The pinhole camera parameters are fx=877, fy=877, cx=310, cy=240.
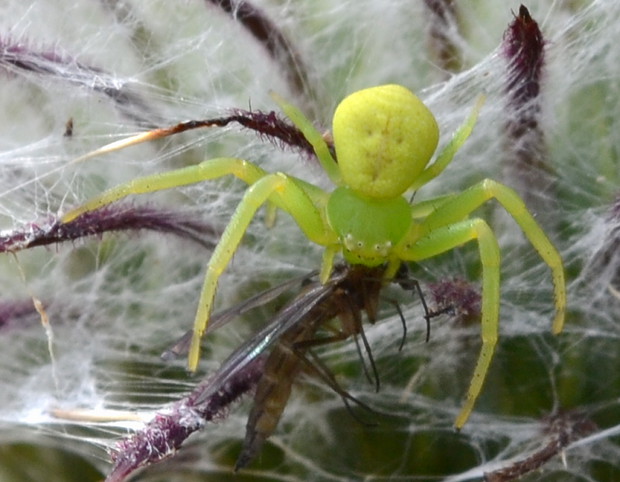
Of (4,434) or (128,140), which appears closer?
(128,140)

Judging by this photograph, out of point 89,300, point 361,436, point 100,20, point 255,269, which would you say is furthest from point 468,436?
point 100,20

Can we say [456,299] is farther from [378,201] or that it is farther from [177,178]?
[177,178]

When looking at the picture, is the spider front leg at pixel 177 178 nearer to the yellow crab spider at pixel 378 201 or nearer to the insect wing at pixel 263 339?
the yellow crab spider at pixel 378 201

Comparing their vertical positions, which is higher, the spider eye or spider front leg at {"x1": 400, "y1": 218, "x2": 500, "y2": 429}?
the spider eye

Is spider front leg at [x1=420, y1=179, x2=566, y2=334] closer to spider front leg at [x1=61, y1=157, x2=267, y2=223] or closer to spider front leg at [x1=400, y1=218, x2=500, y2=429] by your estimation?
spider front leg at [x1=400, y1=218, x2=500, y2=429]

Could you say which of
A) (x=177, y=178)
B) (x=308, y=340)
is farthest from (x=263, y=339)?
(x=177, y=178)

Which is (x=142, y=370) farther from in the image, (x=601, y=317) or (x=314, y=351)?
(x=601, y=317)

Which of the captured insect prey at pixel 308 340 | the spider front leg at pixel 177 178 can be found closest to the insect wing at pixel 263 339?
the captured insect prey at pixel 308 340

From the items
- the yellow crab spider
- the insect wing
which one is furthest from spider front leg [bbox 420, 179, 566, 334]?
the insect wing
